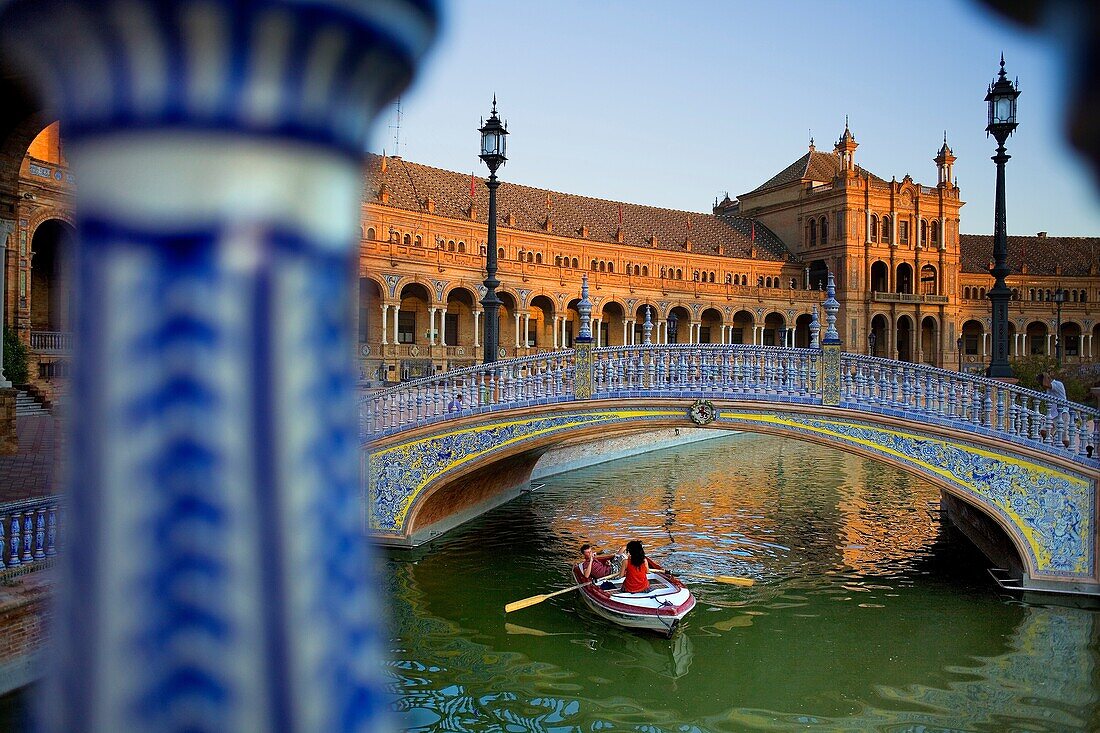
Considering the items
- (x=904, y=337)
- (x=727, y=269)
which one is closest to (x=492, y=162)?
(x=727, y=269)

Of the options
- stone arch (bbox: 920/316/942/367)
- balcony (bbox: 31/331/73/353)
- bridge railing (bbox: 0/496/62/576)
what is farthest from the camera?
stone arch (bbox: 920/316/942/367)

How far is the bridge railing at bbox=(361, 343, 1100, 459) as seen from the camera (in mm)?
10953

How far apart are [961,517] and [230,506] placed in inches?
640

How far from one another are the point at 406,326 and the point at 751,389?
28.8 m

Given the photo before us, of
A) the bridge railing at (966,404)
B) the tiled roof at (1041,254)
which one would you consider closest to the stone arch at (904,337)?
the tiled roof at (1041,254)

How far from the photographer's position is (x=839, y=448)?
38.5 ft

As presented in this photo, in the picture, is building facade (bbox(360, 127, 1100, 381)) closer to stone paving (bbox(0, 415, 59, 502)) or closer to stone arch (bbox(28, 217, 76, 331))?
stone arch (bbox(28, 217, 76, 331))

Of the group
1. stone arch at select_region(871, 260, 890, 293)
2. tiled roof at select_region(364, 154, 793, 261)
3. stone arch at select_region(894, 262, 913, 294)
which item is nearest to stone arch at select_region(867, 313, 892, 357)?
stone arch at select_region(871, 260, 890, 293)

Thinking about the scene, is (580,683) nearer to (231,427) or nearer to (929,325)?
(231,427)

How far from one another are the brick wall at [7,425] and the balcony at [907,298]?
51.9 m

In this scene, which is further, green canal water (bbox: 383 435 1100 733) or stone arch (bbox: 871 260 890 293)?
stone arch (bbox: 871 260 890 293)

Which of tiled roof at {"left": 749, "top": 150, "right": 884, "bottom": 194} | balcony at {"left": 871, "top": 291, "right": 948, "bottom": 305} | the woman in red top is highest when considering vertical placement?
tiled roof at {"left": 749, "top": 150, "right": 884, "bottom": 194}

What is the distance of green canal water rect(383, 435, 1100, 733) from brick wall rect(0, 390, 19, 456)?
5736 mm

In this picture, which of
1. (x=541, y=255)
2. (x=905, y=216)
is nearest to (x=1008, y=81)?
(x=541, y=255)
